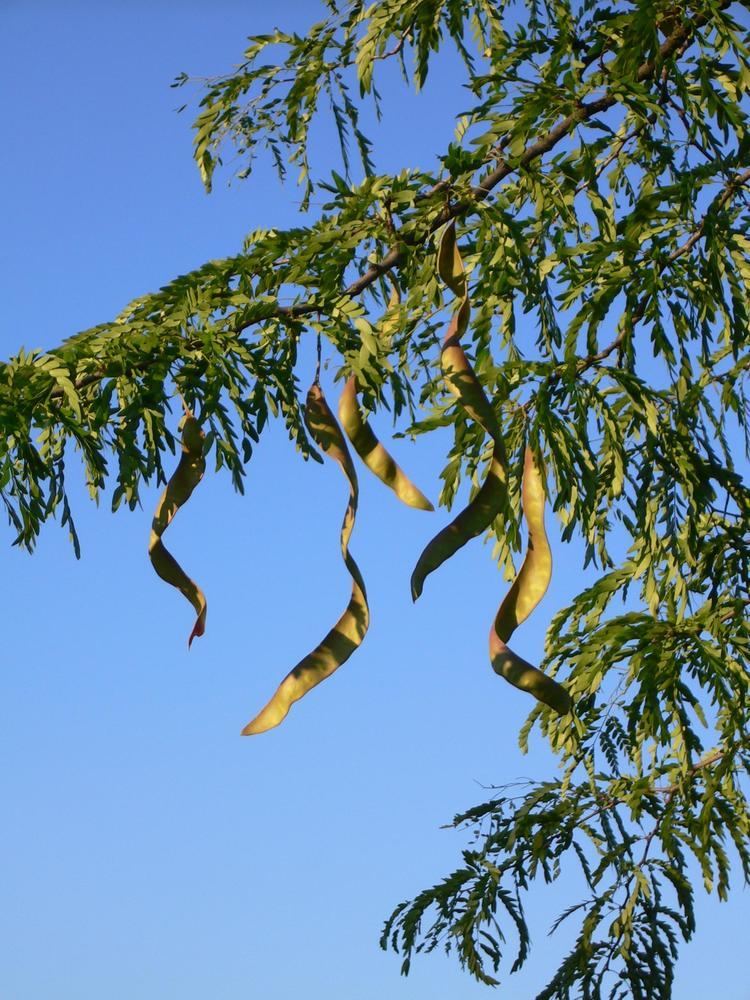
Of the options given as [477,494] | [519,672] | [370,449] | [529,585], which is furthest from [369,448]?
[519,672]

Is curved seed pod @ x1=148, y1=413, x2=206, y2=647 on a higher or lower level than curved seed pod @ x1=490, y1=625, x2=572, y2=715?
higher

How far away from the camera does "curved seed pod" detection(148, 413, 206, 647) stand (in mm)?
3918

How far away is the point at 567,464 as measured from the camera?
5.34 meters

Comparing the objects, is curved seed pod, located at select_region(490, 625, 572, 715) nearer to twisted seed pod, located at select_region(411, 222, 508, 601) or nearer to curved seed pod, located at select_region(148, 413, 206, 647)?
twisted seed pod, located at select_region(411, 222, 508, 601)

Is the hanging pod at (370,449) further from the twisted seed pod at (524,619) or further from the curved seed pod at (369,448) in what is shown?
the twisted seed pod at (524,619)

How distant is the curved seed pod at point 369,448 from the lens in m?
3.90

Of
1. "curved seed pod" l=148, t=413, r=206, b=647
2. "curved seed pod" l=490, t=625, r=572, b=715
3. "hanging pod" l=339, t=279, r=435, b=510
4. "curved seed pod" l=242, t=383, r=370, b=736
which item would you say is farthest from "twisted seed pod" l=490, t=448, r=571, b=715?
"curved seed pod" l=148, t=413, r=206, b=647

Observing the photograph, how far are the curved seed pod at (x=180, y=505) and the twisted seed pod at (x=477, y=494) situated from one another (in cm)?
76

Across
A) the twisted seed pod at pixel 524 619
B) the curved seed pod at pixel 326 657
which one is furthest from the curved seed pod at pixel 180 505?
the twisted seed pod at pixel 524 619

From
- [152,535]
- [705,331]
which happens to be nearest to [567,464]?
→ [705,331]

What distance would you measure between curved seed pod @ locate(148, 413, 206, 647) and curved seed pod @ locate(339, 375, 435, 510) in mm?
597

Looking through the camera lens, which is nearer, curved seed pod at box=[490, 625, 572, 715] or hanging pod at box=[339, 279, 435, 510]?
curved seed pod at box=[490, 625, 572, 715]

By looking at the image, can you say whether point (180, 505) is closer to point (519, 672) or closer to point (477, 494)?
point (477, 494)

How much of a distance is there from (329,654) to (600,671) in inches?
167
